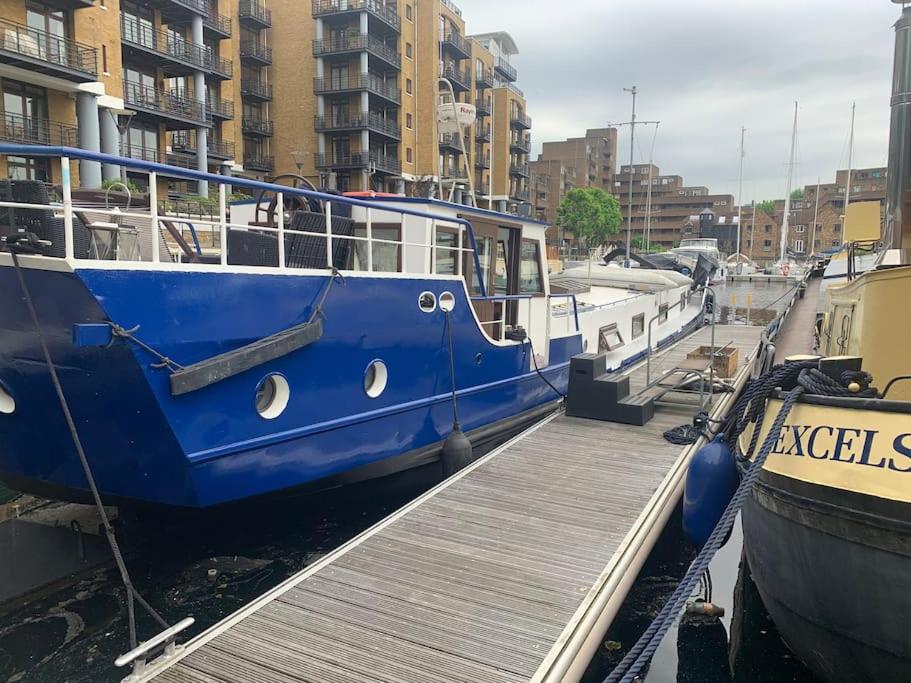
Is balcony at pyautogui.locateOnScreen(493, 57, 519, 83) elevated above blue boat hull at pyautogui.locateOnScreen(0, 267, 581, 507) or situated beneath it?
elevated above

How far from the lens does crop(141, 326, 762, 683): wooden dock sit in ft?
13.0

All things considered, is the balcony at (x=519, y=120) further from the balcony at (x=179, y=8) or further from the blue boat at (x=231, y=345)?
the blue boat at (x=231, y=345)

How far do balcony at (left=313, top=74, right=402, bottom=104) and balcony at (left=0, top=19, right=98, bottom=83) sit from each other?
63.0 ft

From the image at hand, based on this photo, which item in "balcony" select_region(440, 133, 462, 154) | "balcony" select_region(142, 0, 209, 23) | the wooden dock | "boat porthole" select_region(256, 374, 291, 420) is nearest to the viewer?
the wooden dock

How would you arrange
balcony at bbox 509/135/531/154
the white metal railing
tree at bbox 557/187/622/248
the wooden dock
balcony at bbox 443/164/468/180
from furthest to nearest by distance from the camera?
tree at bbox 557/187/622/248
balcony at bbox 509/135/531/154
balcony at bbox 443/164/468/180
the white metal railing
the wooden dock

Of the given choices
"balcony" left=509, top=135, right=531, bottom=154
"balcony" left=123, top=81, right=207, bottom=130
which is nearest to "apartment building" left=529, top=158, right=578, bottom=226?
"balcony" left=509, top=135, right=531, bottom=154

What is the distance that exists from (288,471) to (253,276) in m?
1.76

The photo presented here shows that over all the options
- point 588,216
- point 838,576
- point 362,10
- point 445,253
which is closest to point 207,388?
point 445,253

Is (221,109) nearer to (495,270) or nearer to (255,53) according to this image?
(255,53)

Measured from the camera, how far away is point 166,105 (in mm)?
29625

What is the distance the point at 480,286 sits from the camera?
28.4ft

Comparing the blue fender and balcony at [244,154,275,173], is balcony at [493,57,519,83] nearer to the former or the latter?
balcony at [244,154,275,173]

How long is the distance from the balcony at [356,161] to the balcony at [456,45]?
37.7 ft

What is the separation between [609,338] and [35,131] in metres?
20.8
